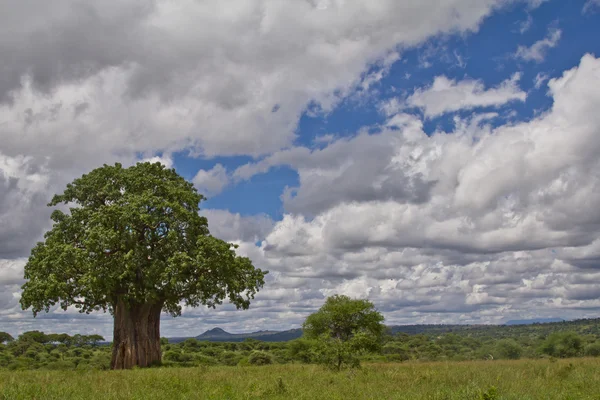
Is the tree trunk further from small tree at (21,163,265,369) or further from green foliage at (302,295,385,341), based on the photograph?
green foliage at (302,295,385,341)

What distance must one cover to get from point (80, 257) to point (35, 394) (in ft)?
57.3

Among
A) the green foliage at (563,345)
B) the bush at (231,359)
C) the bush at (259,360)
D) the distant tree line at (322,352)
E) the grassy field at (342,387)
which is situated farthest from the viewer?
the green foliage at (563,345)

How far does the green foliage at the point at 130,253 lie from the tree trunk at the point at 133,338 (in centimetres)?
102

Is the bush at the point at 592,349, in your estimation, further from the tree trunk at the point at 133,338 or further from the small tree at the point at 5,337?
the small tree at the point at 5,337

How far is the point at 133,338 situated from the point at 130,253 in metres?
6.61

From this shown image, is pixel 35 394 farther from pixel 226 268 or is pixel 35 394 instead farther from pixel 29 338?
pixel 29 338

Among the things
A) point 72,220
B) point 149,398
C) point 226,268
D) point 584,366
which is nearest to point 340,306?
point 226,268

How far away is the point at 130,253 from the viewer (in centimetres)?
3106

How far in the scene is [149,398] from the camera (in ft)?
45.1

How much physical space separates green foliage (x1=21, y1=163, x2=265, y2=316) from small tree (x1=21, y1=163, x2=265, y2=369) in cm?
6

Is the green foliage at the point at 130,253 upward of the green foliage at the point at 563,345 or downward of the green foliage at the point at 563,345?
upward

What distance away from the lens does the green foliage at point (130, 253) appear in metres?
31.2

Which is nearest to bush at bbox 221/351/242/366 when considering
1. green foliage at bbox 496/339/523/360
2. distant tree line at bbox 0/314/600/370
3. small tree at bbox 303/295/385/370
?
distant tree line at bbox 0/314/600/370

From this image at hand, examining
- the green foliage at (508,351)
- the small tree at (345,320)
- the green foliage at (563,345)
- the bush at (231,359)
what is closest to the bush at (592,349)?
the green foliage at (563,345)
